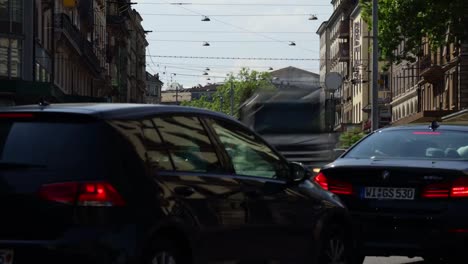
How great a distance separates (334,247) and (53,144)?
318 cm

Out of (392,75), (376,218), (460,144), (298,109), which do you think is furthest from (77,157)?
(392,75)

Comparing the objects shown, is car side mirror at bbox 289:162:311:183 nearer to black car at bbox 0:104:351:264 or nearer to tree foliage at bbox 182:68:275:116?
black car at bbox 0:104:351:264

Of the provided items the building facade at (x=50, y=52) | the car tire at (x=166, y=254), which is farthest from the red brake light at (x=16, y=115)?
the building facade at (x=50, y=52)

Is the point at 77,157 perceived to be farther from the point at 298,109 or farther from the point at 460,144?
the point at 298,109

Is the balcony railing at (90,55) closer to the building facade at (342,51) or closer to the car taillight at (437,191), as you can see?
the building facade at (342,51)

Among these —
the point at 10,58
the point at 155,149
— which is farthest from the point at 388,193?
the point at 10,58

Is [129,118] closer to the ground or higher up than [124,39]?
closer to the ground

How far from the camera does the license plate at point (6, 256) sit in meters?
7.09

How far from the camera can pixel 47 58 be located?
61.1 meters

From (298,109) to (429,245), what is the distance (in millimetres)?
28331

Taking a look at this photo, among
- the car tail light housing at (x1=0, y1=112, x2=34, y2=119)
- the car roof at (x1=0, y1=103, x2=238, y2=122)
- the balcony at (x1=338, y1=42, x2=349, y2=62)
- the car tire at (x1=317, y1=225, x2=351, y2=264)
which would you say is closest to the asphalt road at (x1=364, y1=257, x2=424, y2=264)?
the car tire at (x1=317, y1=225, x2=351, y2=264)

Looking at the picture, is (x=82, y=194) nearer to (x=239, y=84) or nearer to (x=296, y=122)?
(x=296, y=122)

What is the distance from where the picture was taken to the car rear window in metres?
7.23

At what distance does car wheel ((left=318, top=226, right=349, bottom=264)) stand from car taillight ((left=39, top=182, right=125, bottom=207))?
108 inches
